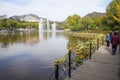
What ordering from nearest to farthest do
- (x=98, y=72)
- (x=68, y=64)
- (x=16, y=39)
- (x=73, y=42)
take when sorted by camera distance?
(x=98, y=72) < (x=68, y=64) < (x=73, y=42) < (x=16, y=39)

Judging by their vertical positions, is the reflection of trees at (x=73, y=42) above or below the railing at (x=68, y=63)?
below

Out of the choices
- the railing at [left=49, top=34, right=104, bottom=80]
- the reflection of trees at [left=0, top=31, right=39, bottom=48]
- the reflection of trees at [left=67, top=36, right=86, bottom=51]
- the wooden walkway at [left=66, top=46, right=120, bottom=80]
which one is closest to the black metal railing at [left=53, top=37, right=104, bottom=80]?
the railing at [left=49, top=34, right=104, bottom=80]

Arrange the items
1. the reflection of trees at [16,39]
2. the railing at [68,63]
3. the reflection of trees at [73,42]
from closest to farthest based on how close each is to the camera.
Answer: the railing at [68,63] < the reflection of trees at [73,42] < the reflection of trees at [16,39]

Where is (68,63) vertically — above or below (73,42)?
above

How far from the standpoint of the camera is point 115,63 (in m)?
12.0

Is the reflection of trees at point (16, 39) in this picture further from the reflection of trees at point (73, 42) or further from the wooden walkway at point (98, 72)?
the wooden walkway at point (98, 72)

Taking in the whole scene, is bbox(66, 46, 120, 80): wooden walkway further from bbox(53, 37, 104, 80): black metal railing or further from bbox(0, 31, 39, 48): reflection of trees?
bbox(0, 31, 39, 48): reflection of trees

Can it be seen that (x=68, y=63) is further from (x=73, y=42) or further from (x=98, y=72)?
(x=73, y=42)

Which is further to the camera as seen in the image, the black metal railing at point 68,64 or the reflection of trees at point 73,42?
the reflection of trees at point 73,42

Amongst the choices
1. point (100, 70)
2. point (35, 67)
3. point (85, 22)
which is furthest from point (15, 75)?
point (85, 22)

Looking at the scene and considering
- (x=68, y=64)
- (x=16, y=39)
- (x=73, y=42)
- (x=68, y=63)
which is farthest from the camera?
(x=16, y=39)

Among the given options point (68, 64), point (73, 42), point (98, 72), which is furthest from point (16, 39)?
point (98, 72)

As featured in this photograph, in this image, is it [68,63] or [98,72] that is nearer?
[98,72]

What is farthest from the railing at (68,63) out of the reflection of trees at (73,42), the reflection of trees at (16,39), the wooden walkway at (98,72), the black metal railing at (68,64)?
the reflection of trees at (16,39)
